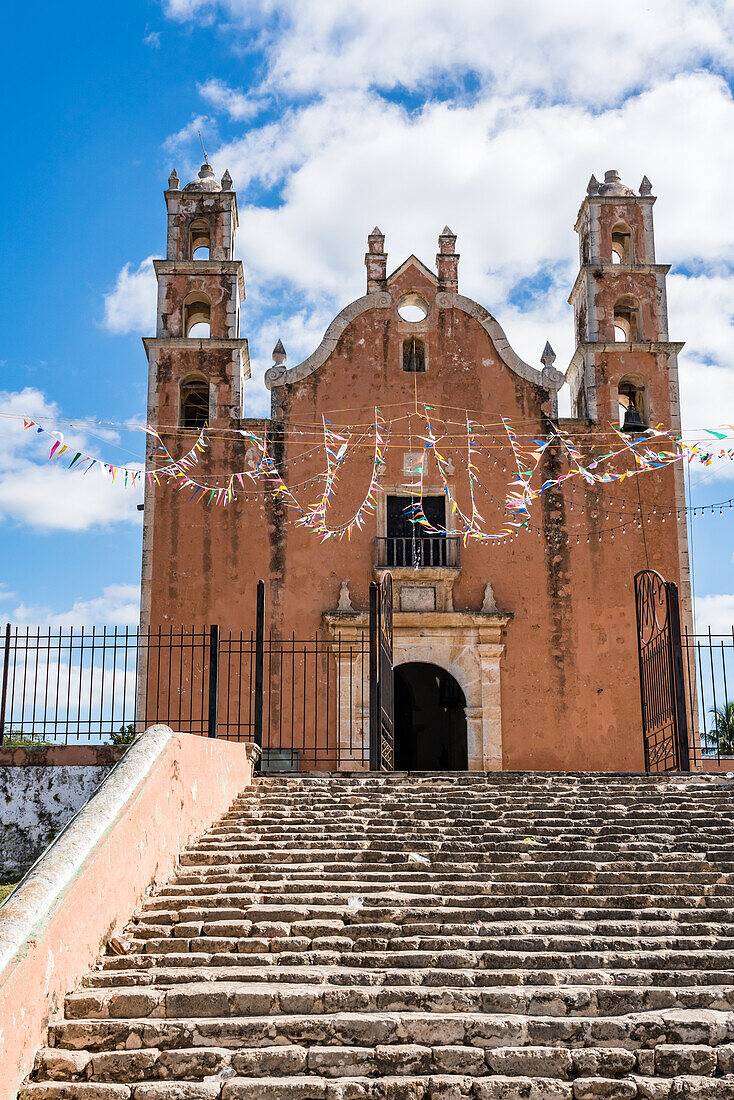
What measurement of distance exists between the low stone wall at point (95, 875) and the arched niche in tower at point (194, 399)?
8.87 metres

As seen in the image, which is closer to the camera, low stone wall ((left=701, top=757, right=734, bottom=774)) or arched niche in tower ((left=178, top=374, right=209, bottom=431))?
low stone wall ((left=701, top=757, right=734, bottom=774))

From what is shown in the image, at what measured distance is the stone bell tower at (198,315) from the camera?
16.8 m

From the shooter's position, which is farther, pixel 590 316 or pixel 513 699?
pixel 590 316

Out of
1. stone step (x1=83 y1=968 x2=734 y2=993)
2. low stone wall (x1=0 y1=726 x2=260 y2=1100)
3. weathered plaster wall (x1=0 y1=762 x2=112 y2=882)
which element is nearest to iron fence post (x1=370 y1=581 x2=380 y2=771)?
low stone wall (x1=0 y1=726 x2=260 y2=1100)

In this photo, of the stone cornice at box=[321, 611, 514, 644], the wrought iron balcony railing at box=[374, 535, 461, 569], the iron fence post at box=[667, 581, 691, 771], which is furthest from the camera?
the wrought iron balcony railing at box=[374, 535, 461, 569]

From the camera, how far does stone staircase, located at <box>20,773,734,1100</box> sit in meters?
5.30

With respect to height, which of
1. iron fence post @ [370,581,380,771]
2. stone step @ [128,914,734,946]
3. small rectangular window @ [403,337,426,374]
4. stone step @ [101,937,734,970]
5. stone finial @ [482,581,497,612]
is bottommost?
stone step @ [101,937,734,970]

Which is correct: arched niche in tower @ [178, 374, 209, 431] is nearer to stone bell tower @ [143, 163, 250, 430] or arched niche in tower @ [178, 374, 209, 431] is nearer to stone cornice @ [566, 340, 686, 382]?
stone bell tower @ [143, 163, 250, 430]

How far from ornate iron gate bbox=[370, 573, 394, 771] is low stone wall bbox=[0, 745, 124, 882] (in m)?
2.42

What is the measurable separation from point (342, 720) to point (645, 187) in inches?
377

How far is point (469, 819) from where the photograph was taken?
8797 millimetres

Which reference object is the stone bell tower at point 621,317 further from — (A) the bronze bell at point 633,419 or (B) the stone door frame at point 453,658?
(B) the stone door frame at point 453,658

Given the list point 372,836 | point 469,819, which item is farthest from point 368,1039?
point 469,819

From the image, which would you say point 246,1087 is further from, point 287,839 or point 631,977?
point 287,839
